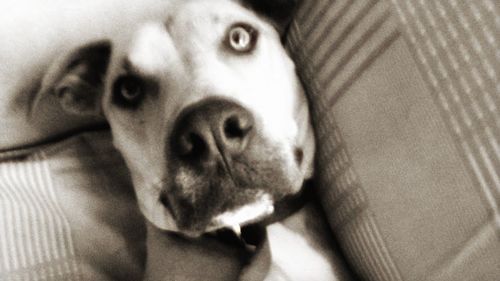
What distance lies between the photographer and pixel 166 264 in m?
1.30

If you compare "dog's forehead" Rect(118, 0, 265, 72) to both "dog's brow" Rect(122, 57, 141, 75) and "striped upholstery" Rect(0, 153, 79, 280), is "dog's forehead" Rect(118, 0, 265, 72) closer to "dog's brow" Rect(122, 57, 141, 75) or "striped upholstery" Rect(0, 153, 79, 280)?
"dog's brow" Rect(122, 57, 141, 75)

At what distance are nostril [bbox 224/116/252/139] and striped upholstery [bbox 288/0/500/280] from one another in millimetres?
219

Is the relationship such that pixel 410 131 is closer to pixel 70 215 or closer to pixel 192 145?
pixel 192 145

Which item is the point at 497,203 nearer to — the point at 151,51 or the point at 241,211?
the point at 241,211

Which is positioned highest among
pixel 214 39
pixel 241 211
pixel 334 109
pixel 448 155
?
pixel 448 155

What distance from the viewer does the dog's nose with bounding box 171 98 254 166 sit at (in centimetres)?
101

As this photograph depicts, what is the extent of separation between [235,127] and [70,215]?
701 millimetres

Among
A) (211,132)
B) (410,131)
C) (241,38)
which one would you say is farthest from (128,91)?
(410,131)

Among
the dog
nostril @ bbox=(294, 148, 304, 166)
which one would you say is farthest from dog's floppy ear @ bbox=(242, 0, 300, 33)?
nostril @ bbox=(294, 148, 304, 166)

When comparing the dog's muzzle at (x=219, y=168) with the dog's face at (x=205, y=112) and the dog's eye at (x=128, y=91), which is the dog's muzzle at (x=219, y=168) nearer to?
the dog's face at (x=205, y=112)

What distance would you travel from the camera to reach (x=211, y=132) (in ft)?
3.27

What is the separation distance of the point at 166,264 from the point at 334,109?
22.2 inches

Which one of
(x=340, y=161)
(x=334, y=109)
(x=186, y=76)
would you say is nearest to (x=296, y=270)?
(x=340, y=161)

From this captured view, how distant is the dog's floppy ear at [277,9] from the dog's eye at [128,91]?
0.39 meters
